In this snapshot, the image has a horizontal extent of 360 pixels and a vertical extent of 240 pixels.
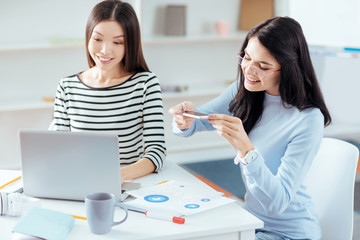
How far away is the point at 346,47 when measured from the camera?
12.4 ft

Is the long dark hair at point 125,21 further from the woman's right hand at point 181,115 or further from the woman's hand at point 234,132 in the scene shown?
the woman's hand at point 234,132

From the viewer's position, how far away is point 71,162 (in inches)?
62.7

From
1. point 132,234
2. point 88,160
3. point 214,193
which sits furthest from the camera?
point 214,193

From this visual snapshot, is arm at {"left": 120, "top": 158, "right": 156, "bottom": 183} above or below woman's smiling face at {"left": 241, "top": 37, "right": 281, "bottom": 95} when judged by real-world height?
below

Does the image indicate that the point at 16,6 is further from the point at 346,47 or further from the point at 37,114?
the point at 346,47

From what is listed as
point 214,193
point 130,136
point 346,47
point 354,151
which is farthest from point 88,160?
point 346,47

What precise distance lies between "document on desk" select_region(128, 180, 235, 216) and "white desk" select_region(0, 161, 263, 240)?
0.10 feet

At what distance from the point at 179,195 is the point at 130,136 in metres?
0.58

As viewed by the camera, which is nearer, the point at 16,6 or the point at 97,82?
the point at 97,82

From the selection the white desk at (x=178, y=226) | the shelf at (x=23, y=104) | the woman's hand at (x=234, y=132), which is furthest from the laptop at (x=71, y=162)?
the shelf at (x=23, y=104)

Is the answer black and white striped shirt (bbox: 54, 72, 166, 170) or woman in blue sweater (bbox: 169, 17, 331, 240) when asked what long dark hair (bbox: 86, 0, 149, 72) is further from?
woman in blue sweater (bbox: 169, 17, 331, 240)

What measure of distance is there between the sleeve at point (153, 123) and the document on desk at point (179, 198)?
0.81ft

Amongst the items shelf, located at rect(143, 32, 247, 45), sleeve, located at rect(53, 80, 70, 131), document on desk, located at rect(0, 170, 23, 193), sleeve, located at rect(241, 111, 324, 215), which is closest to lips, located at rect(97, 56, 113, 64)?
sleeve, located at rect(53, 80, 70, 131)

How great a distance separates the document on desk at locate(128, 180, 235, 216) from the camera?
1581 millimetres
